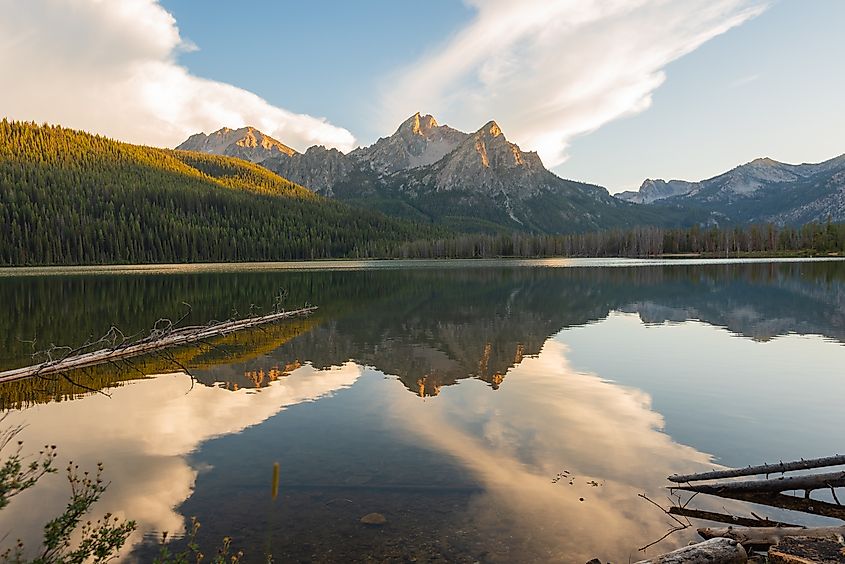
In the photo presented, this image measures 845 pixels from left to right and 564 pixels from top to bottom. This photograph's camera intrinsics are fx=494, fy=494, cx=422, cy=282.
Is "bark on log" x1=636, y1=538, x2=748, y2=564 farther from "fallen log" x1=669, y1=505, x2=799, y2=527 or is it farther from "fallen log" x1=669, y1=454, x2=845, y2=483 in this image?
"fallen log" x1=669, y1=454, x2=845, y2=483

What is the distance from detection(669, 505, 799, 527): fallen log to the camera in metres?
9.89

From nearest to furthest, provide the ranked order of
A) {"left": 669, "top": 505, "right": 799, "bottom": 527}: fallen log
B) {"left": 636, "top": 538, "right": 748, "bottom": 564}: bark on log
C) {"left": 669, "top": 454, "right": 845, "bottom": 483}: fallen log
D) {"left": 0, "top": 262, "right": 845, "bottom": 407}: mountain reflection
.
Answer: {"left": 636, "top": 538, "right": 748, "bottom": 564}: bark on log < {"left": 669, "top": 505, "right": 799, "bottom": 527}: fallen log < {"left": 669, "top": 454, "right": 845, "bottom": 483}: fallen log < {"left": 0, "top": 262, "right": 845, "bottom": 407}: mountain reflection

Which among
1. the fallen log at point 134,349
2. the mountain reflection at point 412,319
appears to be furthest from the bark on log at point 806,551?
the fallen log at point 134,349

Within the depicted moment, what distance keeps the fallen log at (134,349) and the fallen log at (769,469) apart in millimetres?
25931

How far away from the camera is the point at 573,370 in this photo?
79.0ft

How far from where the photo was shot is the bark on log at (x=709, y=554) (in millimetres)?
7648

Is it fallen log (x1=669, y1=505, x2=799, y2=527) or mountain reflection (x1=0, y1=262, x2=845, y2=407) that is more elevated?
mountain reflection (x1=0, y1=262, x2=845, y2=407)

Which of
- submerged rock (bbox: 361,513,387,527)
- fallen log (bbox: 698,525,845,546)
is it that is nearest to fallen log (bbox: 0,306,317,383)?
submerged rock (bbox: 361,513,387,527)

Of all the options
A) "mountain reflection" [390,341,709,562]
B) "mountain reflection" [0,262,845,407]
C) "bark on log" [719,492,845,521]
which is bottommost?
"mountain reflection" [390,341,709,562]

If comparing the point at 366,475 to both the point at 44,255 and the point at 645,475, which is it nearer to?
the point at 645,475

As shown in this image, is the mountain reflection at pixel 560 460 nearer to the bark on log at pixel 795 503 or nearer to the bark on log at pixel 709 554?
the bark on log at pixel 709 554

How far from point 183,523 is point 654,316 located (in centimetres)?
4102

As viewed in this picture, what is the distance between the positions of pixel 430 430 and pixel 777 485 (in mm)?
9032

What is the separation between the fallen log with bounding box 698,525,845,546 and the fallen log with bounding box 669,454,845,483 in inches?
71.4
